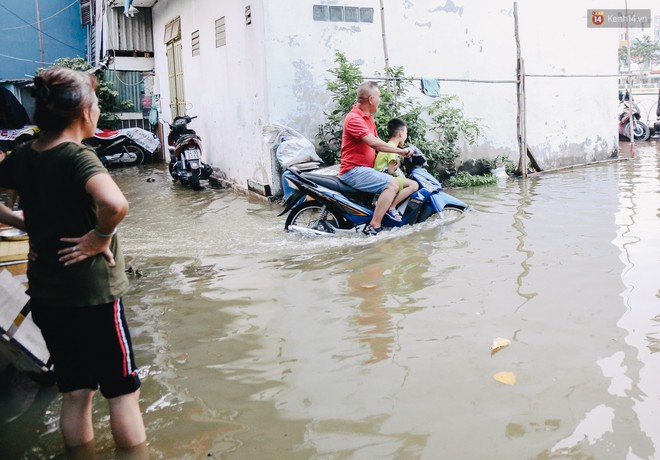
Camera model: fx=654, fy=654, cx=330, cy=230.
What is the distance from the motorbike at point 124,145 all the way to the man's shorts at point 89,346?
1284 centimetres

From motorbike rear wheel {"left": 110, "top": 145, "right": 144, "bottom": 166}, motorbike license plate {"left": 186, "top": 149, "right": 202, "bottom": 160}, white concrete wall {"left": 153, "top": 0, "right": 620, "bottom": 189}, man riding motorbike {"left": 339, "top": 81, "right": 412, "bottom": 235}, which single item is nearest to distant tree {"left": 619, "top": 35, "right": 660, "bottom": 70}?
white concrete wall {"left": 153, "top": 0, "right": 620, "bottom": 189}

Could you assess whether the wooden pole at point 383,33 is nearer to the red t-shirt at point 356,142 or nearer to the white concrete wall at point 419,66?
the white concrete wall at point 419,66

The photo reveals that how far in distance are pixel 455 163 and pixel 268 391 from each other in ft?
25.4

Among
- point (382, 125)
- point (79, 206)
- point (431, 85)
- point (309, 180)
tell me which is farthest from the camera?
point (431, 85)

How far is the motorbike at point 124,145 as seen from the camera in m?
14.8

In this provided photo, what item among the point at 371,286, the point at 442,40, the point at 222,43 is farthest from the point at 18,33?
the point at 371,286

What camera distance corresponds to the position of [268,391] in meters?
3.14

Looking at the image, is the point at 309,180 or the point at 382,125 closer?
the point at 309,180

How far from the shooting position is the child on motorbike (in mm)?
6582

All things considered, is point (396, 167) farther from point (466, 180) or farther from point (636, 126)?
point (636, 126)

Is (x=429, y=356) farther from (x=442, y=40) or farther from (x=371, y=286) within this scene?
(x=442, y=40)

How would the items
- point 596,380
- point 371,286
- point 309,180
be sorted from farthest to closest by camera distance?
point 309,180 → point 371,286 → point 596,380

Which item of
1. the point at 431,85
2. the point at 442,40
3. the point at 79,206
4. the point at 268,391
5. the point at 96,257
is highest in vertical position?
the point at 442,40

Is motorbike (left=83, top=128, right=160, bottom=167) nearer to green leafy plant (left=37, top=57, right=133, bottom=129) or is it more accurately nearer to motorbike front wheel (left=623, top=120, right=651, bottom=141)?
green leafy plant (left=37, top=57, right=133, bottom=129)
